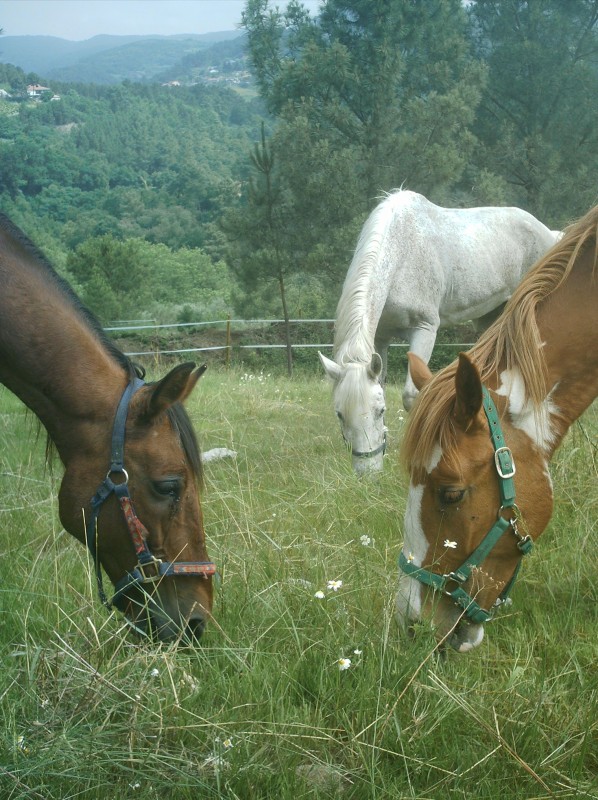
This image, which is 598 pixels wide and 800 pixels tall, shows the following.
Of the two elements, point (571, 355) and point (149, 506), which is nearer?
point (149, 506)

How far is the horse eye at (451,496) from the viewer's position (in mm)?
2303

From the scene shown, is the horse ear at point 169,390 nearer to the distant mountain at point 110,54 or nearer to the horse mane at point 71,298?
the horse mane at point 71,298

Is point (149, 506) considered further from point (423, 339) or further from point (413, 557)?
point (423, 339)

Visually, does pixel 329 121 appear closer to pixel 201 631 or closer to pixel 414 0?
pixel 414 0

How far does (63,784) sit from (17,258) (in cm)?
167

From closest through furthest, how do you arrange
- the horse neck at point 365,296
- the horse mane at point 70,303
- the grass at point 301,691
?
1. the grass at point 301,691
2. the horse mane at point 70,303
3. the horse neck at point 365,296

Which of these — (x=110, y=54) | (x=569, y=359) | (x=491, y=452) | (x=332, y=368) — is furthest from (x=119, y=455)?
(x=110, y=54)

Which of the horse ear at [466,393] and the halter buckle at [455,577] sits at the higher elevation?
the horse ear at [466,393]

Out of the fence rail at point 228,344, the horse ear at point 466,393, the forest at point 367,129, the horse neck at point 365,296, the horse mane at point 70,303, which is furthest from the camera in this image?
the fence rail at point 228,344

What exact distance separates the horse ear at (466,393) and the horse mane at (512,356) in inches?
1.8

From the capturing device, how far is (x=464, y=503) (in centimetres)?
232

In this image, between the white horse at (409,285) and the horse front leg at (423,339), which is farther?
the horse front leg at (423,339)

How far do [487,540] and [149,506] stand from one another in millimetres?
1065

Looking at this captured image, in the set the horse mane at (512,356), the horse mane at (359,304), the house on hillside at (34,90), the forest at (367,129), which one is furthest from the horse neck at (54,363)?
the house on hillside at (34,90)
